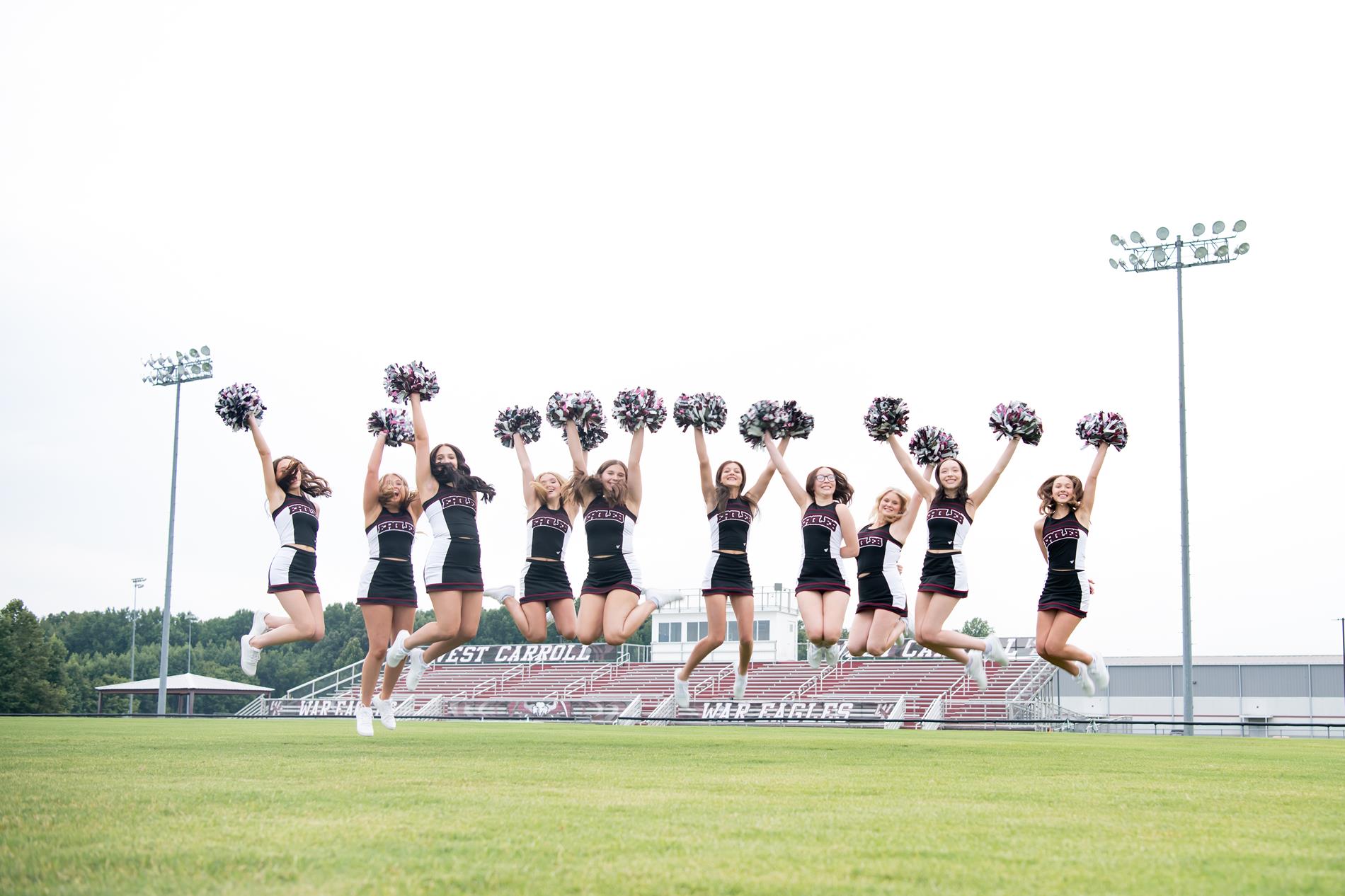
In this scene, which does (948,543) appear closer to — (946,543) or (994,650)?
(946,543)

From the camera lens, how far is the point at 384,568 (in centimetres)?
1241

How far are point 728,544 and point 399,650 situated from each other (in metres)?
3.45

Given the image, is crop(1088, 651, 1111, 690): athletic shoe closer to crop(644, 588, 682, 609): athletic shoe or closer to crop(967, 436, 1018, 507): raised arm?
crop(967, 436, 1018, 507): raised arm

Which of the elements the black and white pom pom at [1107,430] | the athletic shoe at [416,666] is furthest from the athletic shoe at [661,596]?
the black and white pom pom at [1107,430]

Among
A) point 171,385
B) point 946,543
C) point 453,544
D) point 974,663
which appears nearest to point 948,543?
point 946,543

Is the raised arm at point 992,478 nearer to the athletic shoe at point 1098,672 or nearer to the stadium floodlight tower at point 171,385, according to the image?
the athletic shoe at point 1098,672

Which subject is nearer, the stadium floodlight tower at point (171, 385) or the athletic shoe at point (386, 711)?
the athletic shoe at point (386, 711)

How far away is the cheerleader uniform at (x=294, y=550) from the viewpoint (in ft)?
42.5

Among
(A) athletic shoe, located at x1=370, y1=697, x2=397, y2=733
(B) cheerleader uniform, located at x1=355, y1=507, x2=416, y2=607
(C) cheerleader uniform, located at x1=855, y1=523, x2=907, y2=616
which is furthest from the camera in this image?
(A) athletic shoe, located at x1=370, y1=697, x2=397, y2=733

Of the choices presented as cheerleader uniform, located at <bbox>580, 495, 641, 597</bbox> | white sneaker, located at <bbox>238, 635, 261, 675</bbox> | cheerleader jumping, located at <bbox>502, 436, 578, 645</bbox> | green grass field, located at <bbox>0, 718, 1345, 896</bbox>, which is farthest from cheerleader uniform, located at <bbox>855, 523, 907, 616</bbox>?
white sneaker, located at <bbox>238, 635, 261, 675</bbox>

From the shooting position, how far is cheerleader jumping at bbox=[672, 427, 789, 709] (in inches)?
485

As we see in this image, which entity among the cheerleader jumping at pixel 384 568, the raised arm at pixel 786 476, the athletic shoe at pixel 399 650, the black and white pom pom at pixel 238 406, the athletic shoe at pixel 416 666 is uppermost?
the black and white pom pom at pixel 238 406

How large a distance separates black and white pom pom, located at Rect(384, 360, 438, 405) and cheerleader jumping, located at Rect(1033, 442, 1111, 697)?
21.4 feet

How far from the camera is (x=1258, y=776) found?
28.1 ft
